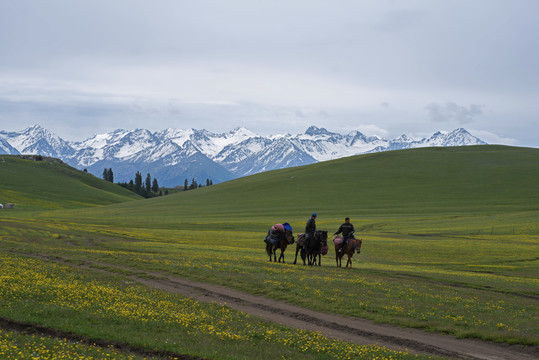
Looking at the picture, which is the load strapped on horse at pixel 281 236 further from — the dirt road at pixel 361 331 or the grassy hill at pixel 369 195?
the grassy hill at pixel 369 195

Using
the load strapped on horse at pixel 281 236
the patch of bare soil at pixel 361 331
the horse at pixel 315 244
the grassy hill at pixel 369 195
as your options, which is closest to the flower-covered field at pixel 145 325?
the patch of bare soil at pixel 361 331

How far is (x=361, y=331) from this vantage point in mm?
19156

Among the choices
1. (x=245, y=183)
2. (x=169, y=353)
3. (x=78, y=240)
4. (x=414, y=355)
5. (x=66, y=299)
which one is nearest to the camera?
(x=169, y=353)

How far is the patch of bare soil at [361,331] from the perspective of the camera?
16.9 metres

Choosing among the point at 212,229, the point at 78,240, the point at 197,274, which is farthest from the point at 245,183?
the point at 197,274

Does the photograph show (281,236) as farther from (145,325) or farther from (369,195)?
(369,195)

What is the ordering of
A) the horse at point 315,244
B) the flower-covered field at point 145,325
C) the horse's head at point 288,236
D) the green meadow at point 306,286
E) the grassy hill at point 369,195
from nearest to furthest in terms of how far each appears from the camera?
1. the flower-covered field at point 145,325
2. the green meadow at point 306,286
3. the horse at point 315,244
4. the horse's head at point 288,236
5. the grassy hill at point 369,195

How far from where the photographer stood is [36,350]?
13.5 metres

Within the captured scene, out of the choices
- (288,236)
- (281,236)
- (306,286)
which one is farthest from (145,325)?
(281,236)

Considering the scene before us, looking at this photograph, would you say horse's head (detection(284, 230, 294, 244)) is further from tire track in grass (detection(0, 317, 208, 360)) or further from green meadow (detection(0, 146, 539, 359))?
tire track in grass (detection(0, 317, 208, 360))

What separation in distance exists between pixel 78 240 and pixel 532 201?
4460 inches

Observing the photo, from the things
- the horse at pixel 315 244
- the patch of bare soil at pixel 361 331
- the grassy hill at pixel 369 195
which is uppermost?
the grassy hill at pixel 369 195

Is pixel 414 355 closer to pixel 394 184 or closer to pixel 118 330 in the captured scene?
pixel 118 330

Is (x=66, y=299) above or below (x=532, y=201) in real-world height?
below
